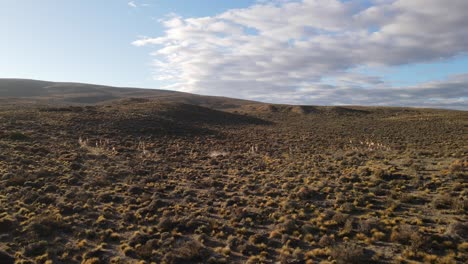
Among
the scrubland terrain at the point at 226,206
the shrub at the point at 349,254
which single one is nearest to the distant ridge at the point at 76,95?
the scrubland terrain at the point at 226,206

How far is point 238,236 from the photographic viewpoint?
13.1m

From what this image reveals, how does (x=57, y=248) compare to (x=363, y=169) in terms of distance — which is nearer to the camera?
(x=57, y=248)

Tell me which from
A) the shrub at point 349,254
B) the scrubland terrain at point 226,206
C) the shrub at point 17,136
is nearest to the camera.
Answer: the shrub at point 349,254

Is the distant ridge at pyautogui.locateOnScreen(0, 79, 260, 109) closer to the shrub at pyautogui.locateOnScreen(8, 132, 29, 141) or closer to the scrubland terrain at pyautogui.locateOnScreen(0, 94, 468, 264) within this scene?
the shrub at pyautogui.locateOnScreen(8, 132, 29, 141)

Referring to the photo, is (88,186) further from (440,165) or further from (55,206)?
(440,165)

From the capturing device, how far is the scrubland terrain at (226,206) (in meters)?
11.7

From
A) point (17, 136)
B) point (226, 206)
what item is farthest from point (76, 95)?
point (226, 206)

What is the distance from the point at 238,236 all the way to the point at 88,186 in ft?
38.7

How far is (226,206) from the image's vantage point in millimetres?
16938

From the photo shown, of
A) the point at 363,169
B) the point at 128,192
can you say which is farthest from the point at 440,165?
the point at 128,192

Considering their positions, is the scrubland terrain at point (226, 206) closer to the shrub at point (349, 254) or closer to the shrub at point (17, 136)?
the shrub at point (349, 254)

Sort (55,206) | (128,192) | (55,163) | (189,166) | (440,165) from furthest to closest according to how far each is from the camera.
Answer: (189,166) → (55,163) → (440,165) → (128,192) → (55,206)

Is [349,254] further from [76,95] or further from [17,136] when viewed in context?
[76,95]

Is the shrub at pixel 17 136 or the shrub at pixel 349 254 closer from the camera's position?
the shrub at pixel 349 254
